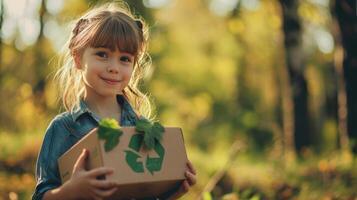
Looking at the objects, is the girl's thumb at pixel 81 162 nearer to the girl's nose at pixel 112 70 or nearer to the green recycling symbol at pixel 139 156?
the green recycling symbol at pixel 139 156

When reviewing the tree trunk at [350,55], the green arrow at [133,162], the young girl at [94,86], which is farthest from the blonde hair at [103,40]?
the tree trunk at [350,55]

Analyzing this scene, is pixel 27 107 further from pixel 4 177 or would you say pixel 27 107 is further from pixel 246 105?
pixel 246 105

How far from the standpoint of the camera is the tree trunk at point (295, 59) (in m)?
10.0

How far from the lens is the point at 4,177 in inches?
320

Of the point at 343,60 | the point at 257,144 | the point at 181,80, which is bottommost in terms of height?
the point at 257,144

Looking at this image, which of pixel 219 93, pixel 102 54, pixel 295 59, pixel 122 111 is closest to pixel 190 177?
pixel 122 111

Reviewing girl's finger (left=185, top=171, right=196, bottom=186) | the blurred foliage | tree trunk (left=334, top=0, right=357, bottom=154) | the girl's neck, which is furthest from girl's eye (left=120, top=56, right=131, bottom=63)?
tree trunk (left=334, top=0, right=357, bottom=154)

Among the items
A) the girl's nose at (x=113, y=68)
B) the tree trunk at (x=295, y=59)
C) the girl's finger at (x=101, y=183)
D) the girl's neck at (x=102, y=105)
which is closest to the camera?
the girl's finger at (x=101, y=183)

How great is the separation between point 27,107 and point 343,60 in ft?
21.8

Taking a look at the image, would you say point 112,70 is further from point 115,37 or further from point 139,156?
point 139,156

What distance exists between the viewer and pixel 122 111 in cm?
306

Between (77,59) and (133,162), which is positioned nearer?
(133,162)

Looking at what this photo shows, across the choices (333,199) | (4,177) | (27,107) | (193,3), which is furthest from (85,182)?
(193,3)

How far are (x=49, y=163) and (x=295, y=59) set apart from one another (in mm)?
7631
